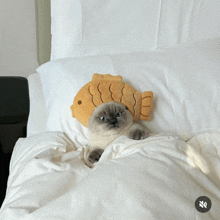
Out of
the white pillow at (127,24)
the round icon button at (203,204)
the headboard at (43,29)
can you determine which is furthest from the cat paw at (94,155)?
the headboard at (43,29)

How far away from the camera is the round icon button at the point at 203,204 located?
59 cm

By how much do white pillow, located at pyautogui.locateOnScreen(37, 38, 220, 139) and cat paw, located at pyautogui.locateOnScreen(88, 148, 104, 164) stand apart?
0.48ft

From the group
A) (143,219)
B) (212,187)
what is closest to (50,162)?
(143,219)

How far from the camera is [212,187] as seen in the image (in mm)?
648

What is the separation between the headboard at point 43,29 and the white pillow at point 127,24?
84 mm

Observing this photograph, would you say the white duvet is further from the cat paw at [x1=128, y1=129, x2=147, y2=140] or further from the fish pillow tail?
the fish pillow tail

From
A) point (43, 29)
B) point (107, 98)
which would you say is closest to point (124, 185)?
point (107, 98)

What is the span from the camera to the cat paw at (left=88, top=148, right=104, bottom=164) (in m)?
0.85

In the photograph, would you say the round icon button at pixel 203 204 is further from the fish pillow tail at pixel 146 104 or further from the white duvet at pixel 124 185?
the fish pillow tail at pixel 146 104

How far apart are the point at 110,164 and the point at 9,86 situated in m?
1.03

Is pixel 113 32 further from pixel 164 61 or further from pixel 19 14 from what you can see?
pixel 19 14

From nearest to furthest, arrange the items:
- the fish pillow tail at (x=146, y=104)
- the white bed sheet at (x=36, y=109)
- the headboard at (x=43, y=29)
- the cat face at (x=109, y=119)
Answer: the cat face at (x=109, y=119) → the fish pillow tail at (x=146, y=104) → the white bed sheet at (x=36, y=109) → the headboard at (x=43, y=29)

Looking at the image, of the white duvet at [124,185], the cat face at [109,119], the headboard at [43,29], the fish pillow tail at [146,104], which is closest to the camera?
the white duvet at [124,185]

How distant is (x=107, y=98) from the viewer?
2.92 feet
